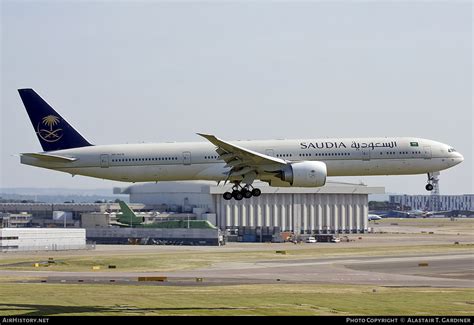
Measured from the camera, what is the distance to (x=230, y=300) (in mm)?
62438

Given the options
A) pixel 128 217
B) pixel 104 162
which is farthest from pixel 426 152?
pixel 128 217

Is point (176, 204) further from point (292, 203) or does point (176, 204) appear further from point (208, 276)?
point (208, 276)

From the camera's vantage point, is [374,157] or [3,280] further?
[3,280]

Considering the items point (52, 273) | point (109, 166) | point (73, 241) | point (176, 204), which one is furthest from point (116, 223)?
point (109, 166)

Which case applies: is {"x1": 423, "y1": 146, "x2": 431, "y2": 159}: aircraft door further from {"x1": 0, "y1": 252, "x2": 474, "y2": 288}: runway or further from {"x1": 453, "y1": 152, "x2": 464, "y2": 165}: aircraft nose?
{"x1": 0, "y1": 252, "x2": 474, "y2": 288}: runway

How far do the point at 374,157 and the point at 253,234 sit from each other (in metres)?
92.0

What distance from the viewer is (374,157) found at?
69.7 m

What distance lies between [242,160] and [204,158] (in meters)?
3.05

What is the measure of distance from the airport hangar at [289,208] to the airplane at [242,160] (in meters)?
91.8

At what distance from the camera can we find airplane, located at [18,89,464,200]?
68.8 m

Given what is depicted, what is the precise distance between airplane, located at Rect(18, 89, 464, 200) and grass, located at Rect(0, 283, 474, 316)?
8.18 metres

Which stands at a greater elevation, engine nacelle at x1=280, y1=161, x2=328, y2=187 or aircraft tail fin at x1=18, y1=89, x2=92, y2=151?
aircraft tail fin at x1=18, y1=89, x2=92, y2=151

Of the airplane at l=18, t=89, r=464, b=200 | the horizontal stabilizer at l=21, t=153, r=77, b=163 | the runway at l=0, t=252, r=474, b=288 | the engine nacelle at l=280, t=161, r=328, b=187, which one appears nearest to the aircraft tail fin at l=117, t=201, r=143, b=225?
the runway at l=0, t=252, r=474, b=288

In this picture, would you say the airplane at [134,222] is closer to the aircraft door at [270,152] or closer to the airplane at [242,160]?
the airplane at [242,160]
